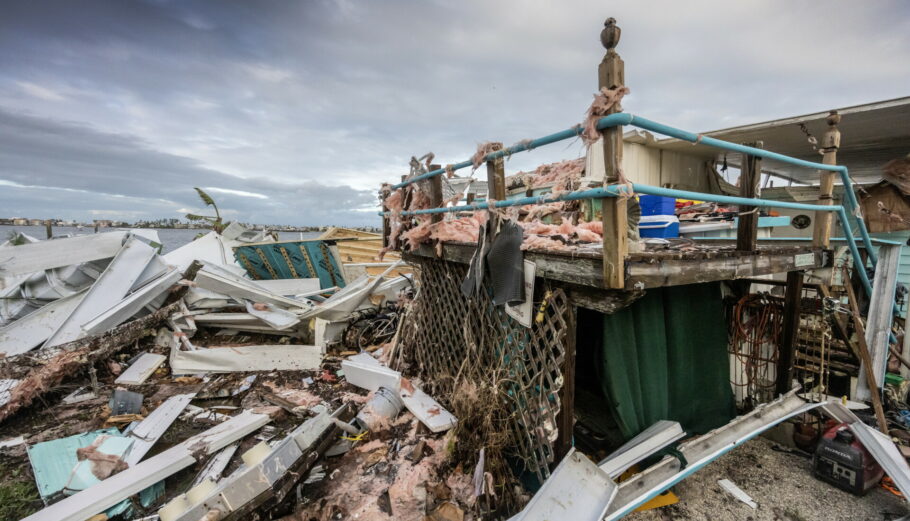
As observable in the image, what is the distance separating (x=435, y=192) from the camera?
416cm

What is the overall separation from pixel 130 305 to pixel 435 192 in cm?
630

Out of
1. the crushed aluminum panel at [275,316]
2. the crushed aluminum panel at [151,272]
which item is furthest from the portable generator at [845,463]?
the crushed aluminum panel at [151,272]

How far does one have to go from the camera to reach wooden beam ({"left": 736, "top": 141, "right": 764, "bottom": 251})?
120 inches

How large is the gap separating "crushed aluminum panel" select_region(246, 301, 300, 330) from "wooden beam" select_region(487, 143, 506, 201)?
5.05 meters

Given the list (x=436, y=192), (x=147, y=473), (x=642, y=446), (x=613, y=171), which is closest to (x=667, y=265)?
(x=613, y=171)

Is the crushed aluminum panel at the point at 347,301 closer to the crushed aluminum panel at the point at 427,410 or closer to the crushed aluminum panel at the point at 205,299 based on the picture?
the crushed aluminum panel at the point at 205,299

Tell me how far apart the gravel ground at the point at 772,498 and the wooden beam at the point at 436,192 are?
3.39 m

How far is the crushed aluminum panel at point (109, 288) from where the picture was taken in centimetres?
612

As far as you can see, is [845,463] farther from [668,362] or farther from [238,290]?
[238,290]

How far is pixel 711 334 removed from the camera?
12.4 ft

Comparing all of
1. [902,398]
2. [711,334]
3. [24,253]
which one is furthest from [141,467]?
[902,398]

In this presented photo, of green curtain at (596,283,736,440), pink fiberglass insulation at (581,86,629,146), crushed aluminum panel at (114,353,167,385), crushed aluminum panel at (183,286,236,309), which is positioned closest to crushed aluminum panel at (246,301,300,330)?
crushed aluminum panel at (183,286,236,309)

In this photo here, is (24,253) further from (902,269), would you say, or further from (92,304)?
(902,269)

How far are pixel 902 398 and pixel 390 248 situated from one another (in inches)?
283
